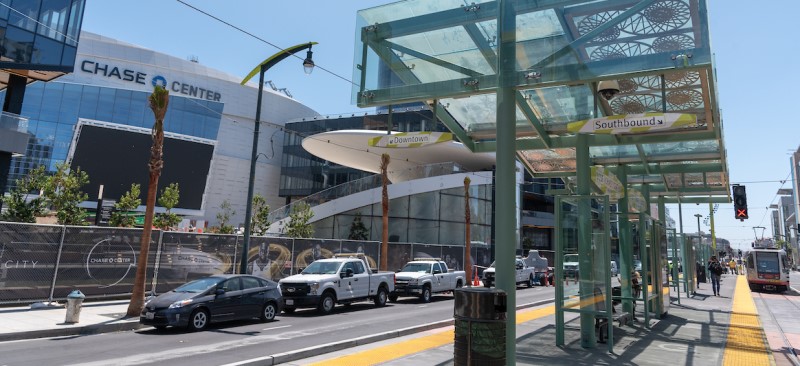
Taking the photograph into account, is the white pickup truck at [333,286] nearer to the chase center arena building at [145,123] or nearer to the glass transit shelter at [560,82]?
the glass transit shelter at [560,82]

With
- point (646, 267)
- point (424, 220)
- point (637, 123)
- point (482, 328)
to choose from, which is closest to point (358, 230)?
point (424, 220)

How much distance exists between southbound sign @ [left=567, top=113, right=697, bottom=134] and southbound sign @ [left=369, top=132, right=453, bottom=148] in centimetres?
205

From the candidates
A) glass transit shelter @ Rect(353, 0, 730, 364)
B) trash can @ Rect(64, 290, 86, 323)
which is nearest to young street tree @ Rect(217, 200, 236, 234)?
trash can @ Rect(64, 290, 86, 323)

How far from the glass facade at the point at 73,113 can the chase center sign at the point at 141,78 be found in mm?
4178

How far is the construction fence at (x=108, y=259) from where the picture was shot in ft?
47.6

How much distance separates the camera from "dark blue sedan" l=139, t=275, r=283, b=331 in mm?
11844

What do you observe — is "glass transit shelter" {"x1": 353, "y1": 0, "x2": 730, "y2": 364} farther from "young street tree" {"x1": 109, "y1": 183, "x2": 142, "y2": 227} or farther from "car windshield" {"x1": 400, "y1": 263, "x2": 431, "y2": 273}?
"young street tree" {"x1": 109, "y1": 183, "x2": 142, "y2": 227}

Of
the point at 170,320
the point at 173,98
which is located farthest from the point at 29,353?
the point at 173,98

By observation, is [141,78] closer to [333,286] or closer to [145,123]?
[145,123]

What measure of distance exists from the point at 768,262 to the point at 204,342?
3435cm

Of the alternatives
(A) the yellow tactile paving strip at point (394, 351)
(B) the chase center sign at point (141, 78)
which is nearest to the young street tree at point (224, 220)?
(B) the chase center sign at point (141, 78)

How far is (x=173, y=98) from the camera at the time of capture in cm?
5978

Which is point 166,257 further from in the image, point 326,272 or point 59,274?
point 326,272

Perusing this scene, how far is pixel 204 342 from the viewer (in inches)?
418
